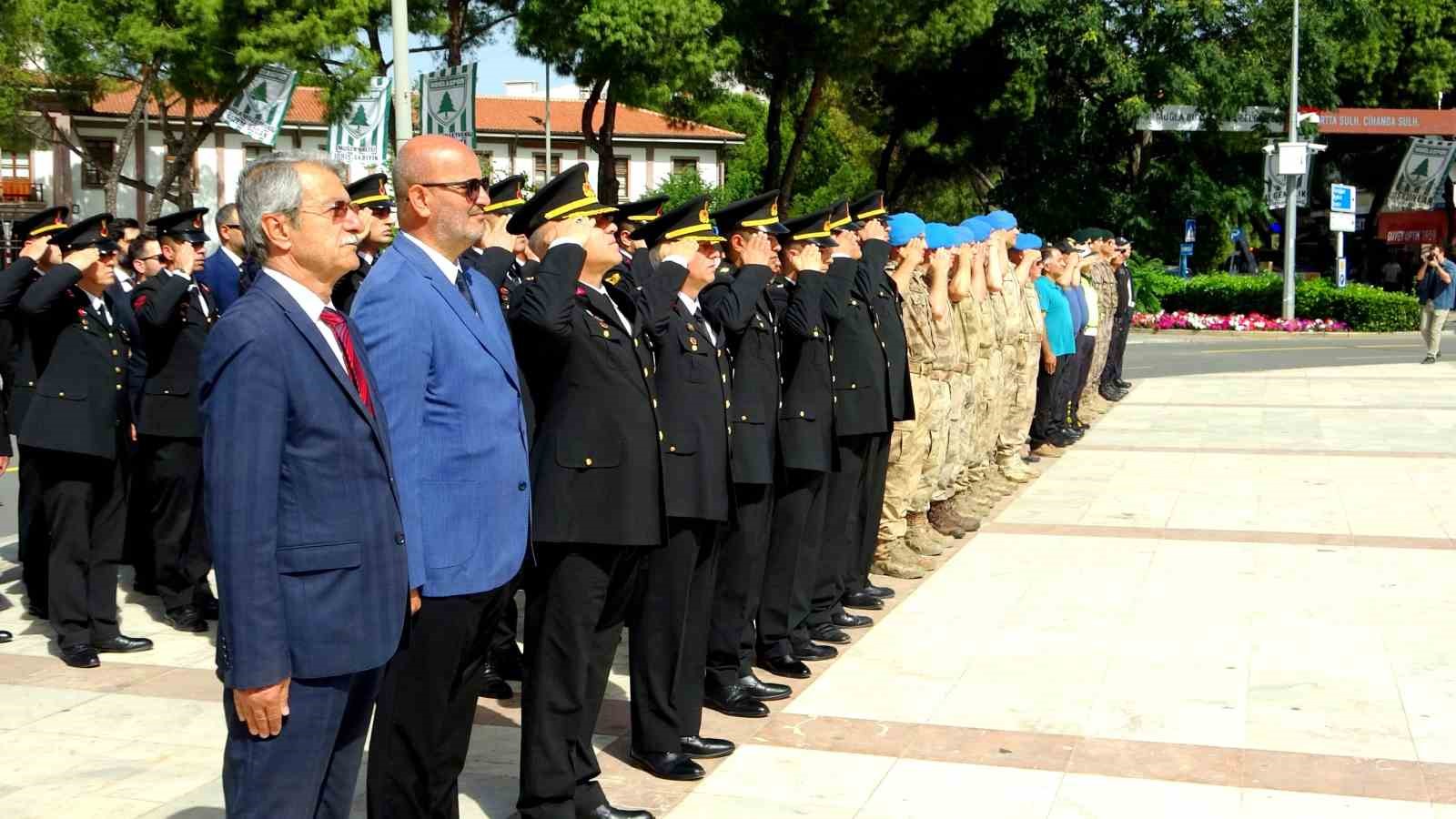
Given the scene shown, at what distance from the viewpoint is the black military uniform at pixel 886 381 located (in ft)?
25.9

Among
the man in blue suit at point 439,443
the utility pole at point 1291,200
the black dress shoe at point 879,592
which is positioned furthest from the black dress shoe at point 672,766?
the utility pole at point 1291,200

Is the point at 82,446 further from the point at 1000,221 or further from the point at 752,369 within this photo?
the point at 1000,221

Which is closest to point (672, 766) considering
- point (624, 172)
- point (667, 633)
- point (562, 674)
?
point (667, 633)

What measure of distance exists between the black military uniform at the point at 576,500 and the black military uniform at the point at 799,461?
6.28 feet

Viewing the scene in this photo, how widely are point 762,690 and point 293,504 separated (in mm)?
3426

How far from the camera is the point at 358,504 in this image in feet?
11.4

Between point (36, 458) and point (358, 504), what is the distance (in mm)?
4641

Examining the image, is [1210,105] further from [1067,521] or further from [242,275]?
[242,275]

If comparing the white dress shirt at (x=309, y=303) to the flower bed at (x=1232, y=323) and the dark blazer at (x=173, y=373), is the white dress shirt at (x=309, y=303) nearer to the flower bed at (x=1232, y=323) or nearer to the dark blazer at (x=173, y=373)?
the dark blazer at (x=173, y=373)

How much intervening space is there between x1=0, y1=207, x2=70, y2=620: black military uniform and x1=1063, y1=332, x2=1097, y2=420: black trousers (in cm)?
1002

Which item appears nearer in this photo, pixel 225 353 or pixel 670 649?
pixel 225 353

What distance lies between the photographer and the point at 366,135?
1314cm

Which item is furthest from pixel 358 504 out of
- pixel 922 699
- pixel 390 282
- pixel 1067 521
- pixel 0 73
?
pixel 0 73

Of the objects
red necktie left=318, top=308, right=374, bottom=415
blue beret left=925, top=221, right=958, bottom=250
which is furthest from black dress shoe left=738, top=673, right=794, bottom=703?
blue beret left=925, top=221, right=958, bottom=250
